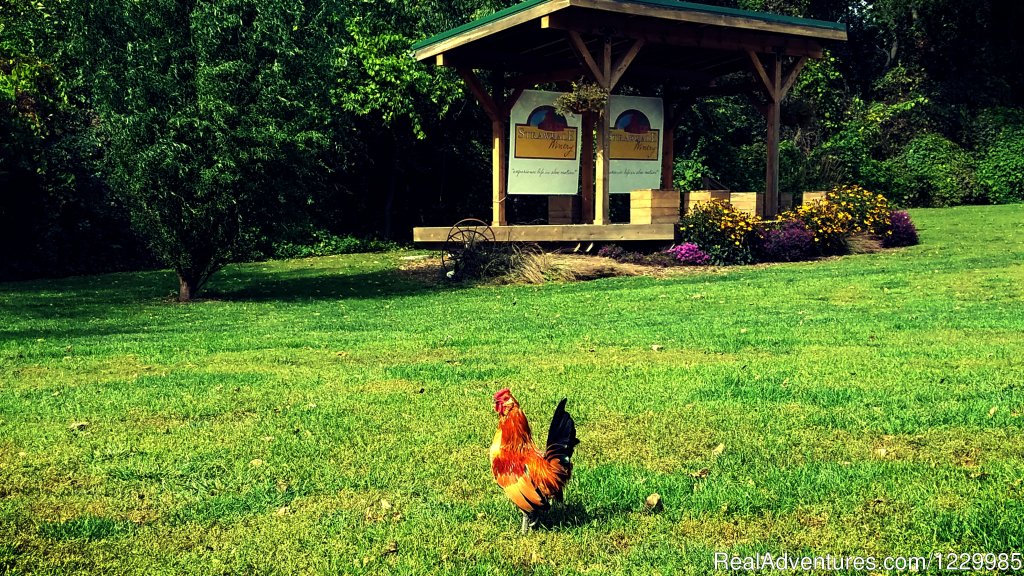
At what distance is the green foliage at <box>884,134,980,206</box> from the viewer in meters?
34.4

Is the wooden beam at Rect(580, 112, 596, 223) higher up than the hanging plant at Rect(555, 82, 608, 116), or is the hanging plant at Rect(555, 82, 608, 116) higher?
the hanging plant at Rect(555, 82, 608, 116)

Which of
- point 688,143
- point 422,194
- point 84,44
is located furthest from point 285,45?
point 688,143

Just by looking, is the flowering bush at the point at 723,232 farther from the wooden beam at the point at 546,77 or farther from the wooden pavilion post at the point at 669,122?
the wooden pavilion post at the point at 669,122

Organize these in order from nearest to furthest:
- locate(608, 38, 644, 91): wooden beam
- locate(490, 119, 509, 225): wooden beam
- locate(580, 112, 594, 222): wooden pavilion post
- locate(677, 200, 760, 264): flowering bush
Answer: locate(608, 38, 644, 91): wooden beam
locate(677, 200, 760, 264): flowering bush
locate(490, 119, 509, 225): wooden beam
locate(580, 112, 594, 222): wooden pavilion post

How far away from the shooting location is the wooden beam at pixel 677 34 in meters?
18.2

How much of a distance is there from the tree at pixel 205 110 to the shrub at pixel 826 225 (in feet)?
34.6

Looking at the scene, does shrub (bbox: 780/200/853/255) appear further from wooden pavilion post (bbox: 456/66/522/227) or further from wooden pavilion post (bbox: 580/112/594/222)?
wooden pavilion post (bbox: 456/66/522/227)

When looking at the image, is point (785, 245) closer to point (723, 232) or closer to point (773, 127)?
point (723, 232)

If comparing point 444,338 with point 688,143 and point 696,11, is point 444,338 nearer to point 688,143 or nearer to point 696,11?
point 696,11

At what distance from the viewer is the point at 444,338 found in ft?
36.3

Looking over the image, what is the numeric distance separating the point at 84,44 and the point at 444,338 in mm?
9276

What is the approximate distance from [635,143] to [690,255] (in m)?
4.59

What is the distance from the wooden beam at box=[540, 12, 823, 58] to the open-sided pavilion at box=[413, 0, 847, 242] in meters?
0.02

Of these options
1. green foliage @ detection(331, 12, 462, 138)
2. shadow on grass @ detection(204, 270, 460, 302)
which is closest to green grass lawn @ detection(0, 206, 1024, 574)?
shadow on grass @ detection(204, 270, 460, 302)
